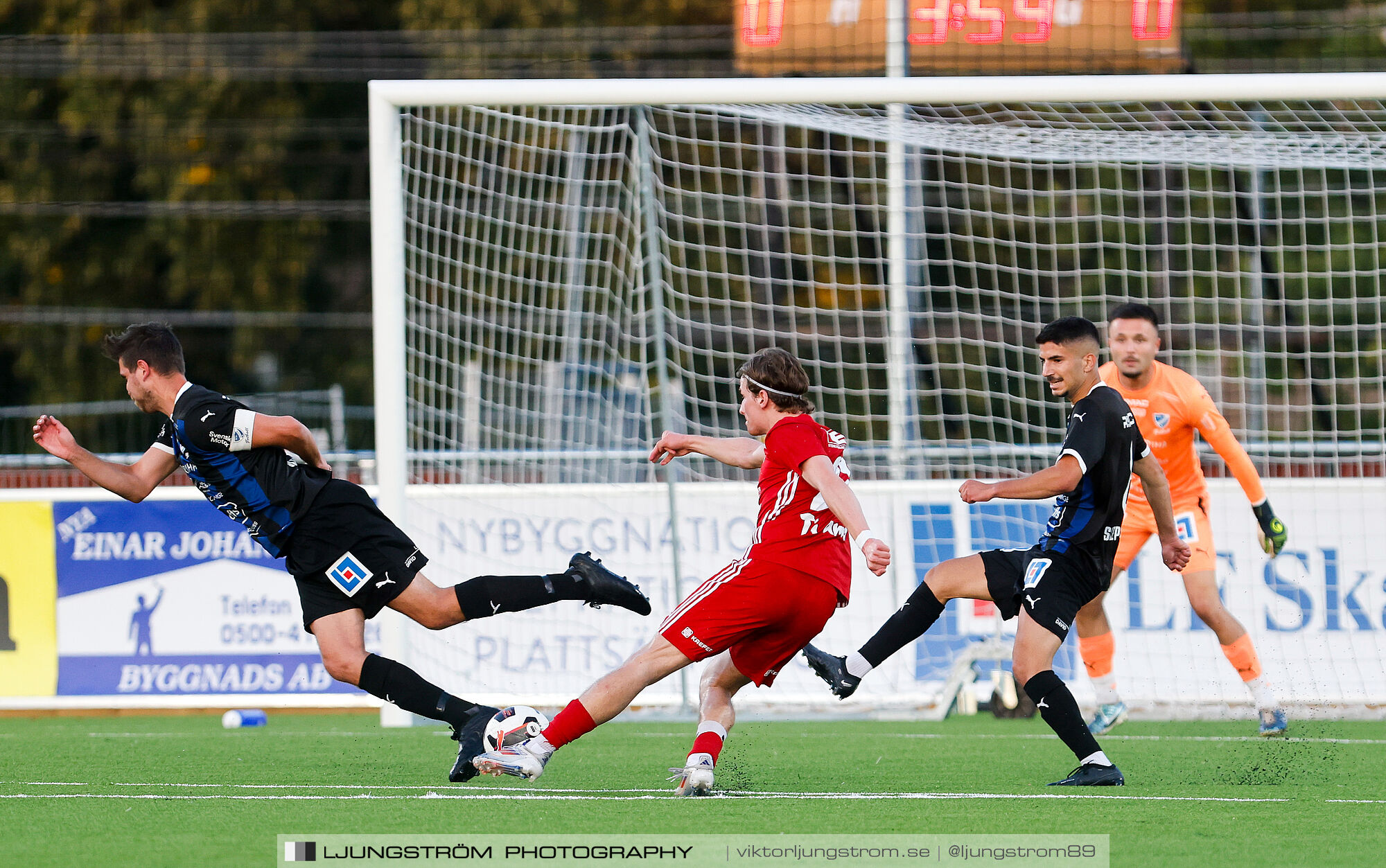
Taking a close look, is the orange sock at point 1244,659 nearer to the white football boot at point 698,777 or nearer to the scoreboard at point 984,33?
the white football boot at point 698,777

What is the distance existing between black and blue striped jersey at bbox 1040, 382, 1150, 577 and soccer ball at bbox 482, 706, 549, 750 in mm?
1990

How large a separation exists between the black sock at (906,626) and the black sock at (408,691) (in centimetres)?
153

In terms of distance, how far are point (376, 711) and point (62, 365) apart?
1538 cm

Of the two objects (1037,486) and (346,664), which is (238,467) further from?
(1037,486)

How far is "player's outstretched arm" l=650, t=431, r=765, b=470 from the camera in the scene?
5798mm

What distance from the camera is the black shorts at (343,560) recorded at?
616 centimetres

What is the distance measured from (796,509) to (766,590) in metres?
0.30

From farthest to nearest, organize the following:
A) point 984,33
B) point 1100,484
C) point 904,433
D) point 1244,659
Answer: point 984,33
point 904,433
point 1244,659
point 1100,484

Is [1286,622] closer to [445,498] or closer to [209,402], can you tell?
[445,498]

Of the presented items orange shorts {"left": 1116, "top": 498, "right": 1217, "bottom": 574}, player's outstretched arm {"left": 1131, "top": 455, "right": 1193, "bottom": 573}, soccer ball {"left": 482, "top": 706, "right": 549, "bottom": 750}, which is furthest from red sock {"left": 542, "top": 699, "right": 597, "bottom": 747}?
orange shorts {"left": 1116, "top": 498, "right": 1217, "bottom": 574}

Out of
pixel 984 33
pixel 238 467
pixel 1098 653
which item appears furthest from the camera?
pixel 984 33

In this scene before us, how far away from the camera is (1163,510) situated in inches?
238

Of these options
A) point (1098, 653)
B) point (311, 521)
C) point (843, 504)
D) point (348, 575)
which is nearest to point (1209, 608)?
point (1098, 653)

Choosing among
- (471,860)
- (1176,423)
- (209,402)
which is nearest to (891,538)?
(1176,423)
